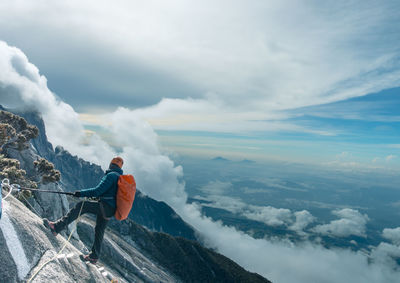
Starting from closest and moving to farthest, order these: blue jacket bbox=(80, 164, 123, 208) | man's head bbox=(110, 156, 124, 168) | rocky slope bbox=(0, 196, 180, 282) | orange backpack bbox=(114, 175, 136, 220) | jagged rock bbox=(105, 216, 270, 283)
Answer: rocky slope bbox=(0, 196, 180, 282) → blue jacket bbox=(80, 164, 123, 208) → orange backpack bbox=(114, 175, 136, 220) → man's head bbox=(110, 156, 124, 168) → jagged rock bbox=(105, 216, 270, 283)

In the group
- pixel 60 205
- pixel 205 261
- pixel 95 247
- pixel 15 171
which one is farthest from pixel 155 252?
pixel 95 247

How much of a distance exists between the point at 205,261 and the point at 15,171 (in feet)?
449

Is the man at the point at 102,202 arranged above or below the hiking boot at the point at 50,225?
above

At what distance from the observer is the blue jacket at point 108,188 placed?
9.84 m

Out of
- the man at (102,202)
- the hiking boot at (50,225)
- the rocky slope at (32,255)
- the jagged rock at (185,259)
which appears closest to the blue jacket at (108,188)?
the man at (102,202)

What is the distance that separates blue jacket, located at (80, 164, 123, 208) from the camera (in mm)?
9836

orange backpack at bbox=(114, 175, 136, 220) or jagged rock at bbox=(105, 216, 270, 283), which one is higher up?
orange backpack at bbox=(114, 175, 136, 220)

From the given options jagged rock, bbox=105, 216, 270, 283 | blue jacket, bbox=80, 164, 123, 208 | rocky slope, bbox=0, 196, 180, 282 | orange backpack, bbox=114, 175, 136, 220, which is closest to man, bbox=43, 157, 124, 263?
blue jacket, bbox=80, 164, 123, 208

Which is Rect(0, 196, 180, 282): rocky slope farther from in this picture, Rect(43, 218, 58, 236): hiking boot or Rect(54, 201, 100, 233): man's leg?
Rect(54, 201, 100, 233): man's leg

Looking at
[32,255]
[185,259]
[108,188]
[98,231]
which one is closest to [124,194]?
[108,188]

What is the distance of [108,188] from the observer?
1016 centimetres

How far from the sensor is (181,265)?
125m

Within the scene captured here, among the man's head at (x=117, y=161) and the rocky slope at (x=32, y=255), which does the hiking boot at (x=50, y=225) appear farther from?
the man's head at (x=117, y=161)

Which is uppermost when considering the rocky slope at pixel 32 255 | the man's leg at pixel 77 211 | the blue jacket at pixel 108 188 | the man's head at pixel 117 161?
the man's head at pixel 117 161
